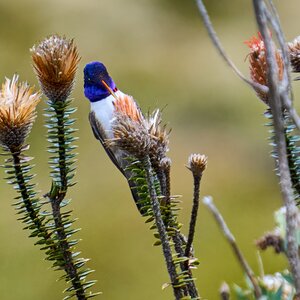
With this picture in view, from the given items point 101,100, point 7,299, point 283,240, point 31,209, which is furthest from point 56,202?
point 7,299

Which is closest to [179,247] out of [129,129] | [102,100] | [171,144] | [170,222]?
[170,222]

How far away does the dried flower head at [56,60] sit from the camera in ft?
2.58

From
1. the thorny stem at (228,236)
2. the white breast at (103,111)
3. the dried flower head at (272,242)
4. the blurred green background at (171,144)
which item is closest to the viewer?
the thorny stem at (228,236)

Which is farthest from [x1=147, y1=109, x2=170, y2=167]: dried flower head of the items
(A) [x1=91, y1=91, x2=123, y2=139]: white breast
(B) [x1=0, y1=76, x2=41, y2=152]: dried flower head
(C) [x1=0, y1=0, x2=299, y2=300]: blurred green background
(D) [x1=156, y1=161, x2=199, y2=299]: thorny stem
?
(C) [x1=0, y1=0, x2=299, y2=300]: blurred green background

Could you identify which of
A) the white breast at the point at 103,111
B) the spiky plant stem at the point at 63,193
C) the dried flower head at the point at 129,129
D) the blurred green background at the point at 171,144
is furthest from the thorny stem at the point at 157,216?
the blurred green background at the point at 171,144

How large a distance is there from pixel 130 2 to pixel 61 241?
365 cm

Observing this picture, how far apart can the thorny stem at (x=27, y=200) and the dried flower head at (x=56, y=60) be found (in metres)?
0.08

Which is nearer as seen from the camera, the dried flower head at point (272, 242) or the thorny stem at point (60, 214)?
the dried flower head at point (272, 242)

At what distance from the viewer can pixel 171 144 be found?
339 centimetres

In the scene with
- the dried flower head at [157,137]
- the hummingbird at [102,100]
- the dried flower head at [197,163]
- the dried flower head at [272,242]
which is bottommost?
the dried flower head at [272,242]

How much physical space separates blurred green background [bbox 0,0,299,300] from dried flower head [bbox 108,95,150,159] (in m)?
1.99

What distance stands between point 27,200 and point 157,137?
16 cm

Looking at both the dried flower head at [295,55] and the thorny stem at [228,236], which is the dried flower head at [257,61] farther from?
the thorny stem at [228,236]

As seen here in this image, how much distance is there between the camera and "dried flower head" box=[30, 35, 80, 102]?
79 centimetres
